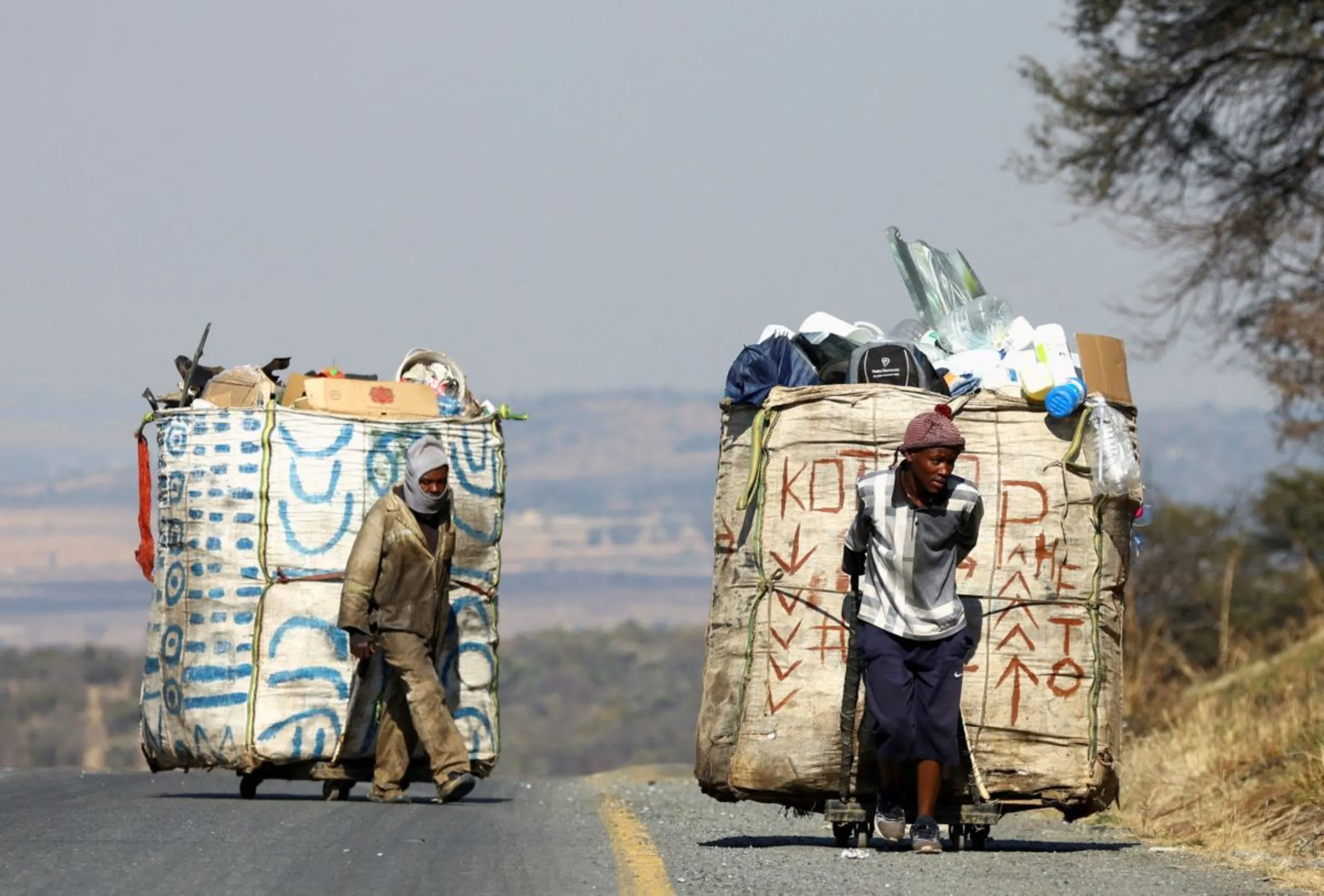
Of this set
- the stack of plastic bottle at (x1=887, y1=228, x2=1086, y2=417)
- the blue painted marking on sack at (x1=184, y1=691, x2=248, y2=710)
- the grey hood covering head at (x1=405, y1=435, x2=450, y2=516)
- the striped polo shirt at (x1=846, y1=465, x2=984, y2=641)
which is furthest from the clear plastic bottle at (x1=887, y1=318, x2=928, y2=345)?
the blue painted marking on sack at (x1=184, y1=691, x2=248, y2=710)

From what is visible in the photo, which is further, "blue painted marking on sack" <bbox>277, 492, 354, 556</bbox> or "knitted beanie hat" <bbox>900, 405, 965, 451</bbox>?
"blue painted marking on sack" <bbox>277, 492, 354, 556</bbox>

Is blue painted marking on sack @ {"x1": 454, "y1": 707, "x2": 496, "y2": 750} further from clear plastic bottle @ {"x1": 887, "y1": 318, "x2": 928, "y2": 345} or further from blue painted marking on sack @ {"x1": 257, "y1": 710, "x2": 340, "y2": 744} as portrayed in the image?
clear plastic bottle @ {"x1": 887, "y1": 318, "x2": 928, "y2": 345}

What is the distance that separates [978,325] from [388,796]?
4.32 m

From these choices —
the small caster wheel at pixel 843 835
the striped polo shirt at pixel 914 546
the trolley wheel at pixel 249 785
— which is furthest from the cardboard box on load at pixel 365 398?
the striped polo shirt at pixel 914 546

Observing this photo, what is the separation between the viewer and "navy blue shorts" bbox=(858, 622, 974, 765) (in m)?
9.76

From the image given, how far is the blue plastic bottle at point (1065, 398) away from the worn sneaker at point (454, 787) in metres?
4.40

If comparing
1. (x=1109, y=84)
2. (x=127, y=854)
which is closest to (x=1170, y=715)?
(x=1109, y=84)

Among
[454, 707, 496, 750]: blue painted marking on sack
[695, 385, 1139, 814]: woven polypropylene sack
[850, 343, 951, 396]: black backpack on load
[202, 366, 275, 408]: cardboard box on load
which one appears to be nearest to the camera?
[695, 385, 1139, 814]: woven polypropylene sack

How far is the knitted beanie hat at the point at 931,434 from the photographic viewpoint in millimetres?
9641

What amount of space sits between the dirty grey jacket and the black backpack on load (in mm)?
3377

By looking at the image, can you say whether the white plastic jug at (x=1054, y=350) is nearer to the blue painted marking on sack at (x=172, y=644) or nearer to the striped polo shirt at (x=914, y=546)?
the striped polo shirt at (x=914, y=546)

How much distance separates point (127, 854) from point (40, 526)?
152978 millimetres

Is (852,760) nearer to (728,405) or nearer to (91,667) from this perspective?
(728,405)

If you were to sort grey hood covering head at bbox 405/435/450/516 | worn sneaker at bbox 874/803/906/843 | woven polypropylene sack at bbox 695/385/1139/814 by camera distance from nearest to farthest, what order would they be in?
worn sneaker at bbox 874/803/906/843, woven polypropylene sack at bbox 695/385/1139/814, grey hood covering head at bbox 405/435/450/516
